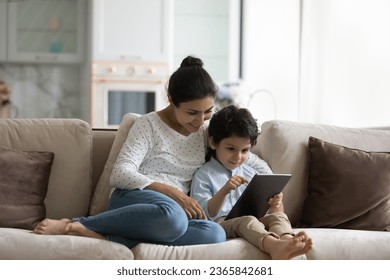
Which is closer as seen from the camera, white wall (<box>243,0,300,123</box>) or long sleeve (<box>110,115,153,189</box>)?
long sleeve (<box>110,115,153,189</box>)

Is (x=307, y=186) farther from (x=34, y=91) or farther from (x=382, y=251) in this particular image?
(x=34, y=91)

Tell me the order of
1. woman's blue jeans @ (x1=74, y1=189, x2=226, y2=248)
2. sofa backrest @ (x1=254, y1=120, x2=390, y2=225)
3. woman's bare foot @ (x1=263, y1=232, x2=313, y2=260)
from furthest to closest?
Result: sofa backrest @ (x1=254, y1=120, x2=390, y2=225) < woman's blue jeans @ (x1=74, y1=189, x2=226, y2=248) < woman's bare foot @ (x1=263, y1=232, x2=313, y2=260)

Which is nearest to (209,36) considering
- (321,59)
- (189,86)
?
(321,59)

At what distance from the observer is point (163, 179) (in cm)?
271

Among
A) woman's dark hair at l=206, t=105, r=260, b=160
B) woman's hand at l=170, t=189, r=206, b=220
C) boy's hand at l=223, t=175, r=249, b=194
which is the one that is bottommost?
woman's hand at l=170, t=189, r=206, b=220

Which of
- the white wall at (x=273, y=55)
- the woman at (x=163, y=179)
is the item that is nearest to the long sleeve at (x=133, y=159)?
the woman at (x=163, y=179)

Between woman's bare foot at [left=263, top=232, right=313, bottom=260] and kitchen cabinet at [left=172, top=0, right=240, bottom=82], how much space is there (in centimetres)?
405

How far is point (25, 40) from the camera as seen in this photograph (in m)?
6.26

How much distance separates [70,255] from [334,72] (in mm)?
3655

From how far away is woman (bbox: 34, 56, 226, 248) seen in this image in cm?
238

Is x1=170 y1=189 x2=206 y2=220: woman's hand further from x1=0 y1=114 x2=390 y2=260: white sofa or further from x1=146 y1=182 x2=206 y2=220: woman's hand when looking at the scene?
x1=0 y1=114 x2=390 y2=260: white sofa

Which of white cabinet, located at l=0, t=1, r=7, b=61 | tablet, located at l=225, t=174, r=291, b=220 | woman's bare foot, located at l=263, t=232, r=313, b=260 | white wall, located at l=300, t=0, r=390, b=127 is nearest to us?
woman's bare foot, located at l=263, t=232, r=313, b=260

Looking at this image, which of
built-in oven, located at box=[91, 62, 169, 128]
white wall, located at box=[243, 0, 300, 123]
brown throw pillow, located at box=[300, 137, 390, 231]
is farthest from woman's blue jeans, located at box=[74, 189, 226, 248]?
white wall, located at box=[243, 0, 300, 123]
